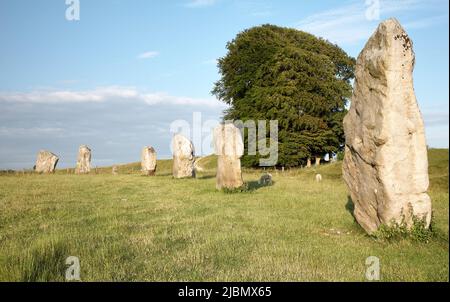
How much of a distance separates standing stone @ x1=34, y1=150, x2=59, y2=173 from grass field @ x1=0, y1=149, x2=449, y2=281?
25368 mm

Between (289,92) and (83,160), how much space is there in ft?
70.5

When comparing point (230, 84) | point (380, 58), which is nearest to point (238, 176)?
A: point (380, 58)

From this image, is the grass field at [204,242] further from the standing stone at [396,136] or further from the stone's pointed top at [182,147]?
the stone's pointed top at [182,147]

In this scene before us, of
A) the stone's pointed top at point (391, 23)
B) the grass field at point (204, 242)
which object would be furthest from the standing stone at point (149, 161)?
the stone's pointed top at point (391, 23)

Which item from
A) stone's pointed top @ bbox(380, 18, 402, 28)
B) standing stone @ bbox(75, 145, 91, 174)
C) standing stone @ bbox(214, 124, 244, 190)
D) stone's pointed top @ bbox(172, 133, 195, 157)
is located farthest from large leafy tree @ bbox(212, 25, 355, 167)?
stone's pointed top @ bbox(380, 18, 402, 28)

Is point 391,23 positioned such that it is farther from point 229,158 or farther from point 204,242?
point 229,158

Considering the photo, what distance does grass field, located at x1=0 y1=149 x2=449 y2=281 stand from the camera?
7602 mm

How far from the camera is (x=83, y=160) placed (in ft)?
143

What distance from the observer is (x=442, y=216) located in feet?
45.2

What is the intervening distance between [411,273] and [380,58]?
5.36 m

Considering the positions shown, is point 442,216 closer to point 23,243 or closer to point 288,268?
point 288,268

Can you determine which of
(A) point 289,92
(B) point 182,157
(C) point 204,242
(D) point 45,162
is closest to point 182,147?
(B) point 182,157
